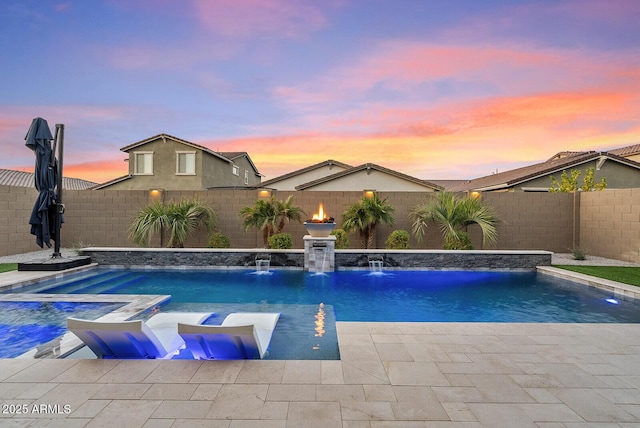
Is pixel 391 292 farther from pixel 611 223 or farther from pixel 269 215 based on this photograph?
pixel 611 223

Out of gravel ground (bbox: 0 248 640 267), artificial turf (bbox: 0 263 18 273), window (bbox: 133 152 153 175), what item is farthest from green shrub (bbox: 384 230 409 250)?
window (bbox: 133 152 153 175)

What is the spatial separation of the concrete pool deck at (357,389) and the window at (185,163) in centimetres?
1788

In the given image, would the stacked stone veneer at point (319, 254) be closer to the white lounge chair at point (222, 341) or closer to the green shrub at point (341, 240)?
the green shrub at point (341, 240)

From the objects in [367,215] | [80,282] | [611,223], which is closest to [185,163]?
[80,282]

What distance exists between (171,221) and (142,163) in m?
11.4

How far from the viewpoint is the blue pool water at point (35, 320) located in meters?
4.18

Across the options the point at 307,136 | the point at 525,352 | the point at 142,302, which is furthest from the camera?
the point at 307,136

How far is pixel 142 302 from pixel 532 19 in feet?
41.8

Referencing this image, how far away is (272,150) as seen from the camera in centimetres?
2064

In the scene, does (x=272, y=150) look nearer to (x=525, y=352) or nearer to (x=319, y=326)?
(x=319, y=326)

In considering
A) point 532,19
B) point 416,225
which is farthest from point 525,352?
point 532,19

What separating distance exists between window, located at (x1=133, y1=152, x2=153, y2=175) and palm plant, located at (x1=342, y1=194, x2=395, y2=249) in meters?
14.5

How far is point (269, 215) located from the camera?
11.2 m

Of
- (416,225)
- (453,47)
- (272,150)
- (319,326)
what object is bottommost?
(319,326)
